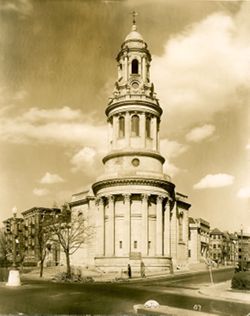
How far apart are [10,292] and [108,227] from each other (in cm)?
2954

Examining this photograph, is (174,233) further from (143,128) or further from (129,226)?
(143,128)

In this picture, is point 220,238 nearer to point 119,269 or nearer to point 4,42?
point 119,269

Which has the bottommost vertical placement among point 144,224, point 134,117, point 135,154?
point 144,224

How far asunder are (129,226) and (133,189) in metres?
4.11

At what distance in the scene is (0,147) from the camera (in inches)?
1094

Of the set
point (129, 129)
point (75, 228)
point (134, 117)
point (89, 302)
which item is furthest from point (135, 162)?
point (89, 302)

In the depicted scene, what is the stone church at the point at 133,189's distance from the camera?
56500 mm

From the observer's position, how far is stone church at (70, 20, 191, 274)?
56.5 metres

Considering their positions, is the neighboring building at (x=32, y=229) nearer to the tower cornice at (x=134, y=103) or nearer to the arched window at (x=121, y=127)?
the arched window at (x=121, y=127)

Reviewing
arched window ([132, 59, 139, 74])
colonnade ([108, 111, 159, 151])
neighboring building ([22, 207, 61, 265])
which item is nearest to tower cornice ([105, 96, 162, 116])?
colonnade ([108, 111, 159, 151])

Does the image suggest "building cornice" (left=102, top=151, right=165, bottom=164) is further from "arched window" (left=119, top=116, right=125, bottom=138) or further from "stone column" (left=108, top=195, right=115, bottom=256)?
"stone column" (left=108, top=195, right=115, bottom=256)

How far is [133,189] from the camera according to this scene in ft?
185

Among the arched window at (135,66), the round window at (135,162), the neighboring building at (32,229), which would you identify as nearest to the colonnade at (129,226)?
the round window at (135,162)

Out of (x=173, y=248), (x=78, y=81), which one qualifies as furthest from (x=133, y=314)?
(x=173, y=248)
